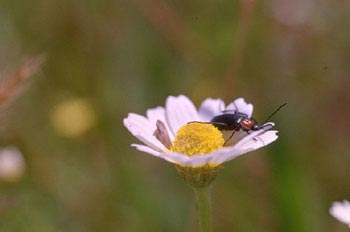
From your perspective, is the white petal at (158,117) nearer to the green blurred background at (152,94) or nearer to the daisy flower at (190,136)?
the daisy flower at (190,136)

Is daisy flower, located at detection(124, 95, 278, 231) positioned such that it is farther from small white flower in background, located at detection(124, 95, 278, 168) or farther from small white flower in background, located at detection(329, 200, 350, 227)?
small white flower in background, located at detection(329, 200, 350, 227)

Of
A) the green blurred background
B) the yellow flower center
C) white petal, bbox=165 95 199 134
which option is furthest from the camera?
the green blurred background

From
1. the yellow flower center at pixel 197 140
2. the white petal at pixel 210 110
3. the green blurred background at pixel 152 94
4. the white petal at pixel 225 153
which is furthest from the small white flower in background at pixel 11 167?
the white petal at pixel 225 153

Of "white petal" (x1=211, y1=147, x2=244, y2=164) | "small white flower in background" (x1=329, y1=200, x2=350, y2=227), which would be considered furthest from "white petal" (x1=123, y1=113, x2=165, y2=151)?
"small white flower in background" (x1=329, y1=200, x2=350, y2=227)

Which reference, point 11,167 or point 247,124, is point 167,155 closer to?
point 247,124

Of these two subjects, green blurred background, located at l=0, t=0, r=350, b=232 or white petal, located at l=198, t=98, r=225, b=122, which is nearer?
white petal, located at l=198, t=98, r=225, b=122

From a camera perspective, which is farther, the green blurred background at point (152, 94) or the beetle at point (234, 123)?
the green blurred background at point (152, 94)

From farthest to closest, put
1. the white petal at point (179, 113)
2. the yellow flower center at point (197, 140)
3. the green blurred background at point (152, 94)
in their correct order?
the green blurred background at point (152, 94) < the white petal at point (179, 113) < the yellow flower center at point (197, 140)

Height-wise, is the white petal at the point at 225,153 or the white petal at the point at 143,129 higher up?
the white petal at the point at 143,129
